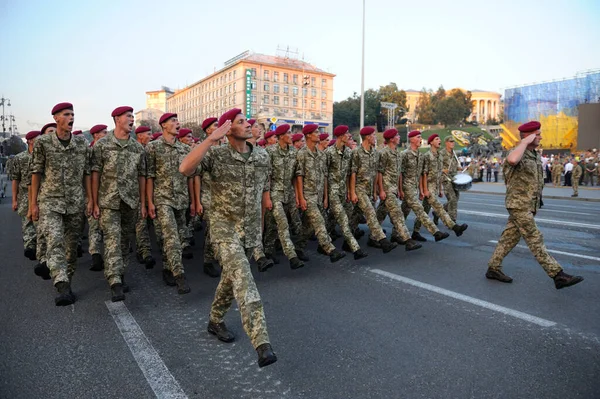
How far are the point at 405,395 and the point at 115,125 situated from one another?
4484 millimetres

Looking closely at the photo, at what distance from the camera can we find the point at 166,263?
568 cm

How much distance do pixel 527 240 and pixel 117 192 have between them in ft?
16.1

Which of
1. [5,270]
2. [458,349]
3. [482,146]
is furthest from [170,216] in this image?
[482,146]

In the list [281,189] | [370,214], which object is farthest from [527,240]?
[281,189]

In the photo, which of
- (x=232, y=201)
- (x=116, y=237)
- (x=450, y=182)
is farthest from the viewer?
(x=450, y=182)

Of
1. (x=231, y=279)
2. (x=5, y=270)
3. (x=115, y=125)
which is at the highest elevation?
(x=115, y=125)

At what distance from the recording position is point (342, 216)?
6.89m

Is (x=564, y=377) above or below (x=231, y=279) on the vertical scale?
below

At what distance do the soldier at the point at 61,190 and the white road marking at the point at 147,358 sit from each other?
83cm

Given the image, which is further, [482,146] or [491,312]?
[482,146]

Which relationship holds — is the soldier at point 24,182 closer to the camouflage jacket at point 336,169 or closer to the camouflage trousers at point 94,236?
the camouflage trousers at point 94,236

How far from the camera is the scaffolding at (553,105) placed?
50.1m

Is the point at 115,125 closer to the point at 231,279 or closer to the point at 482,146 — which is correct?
the point at 231,279

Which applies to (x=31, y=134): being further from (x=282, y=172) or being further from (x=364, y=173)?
(x=364, y=173)
